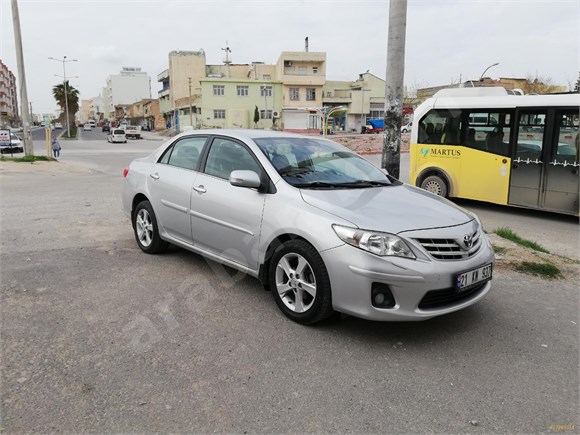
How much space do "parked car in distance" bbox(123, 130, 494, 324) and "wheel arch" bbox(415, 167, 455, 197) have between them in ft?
19.7

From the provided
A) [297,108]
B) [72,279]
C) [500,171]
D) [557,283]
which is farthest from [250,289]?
[297,108]

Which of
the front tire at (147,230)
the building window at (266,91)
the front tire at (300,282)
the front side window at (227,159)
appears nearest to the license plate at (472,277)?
the front tire at (300,282)

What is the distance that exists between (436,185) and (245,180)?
7710 mm

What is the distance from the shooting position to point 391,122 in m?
7.23

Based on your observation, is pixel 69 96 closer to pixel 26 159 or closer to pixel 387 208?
pixel 26 159

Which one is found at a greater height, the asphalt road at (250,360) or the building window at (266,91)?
the building window at (266,91)

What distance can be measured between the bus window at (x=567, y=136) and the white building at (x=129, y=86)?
13907 cm

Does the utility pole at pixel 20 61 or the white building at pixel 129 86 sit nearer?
the utility pole at pixel 20 61

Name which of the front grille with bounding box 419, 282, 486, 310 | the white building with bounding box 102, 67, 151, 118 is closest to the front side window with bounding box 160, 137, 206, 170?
the front grille with bounding box 419, 282, 486, 310

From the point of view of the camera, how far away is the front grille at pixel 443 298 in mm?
3379

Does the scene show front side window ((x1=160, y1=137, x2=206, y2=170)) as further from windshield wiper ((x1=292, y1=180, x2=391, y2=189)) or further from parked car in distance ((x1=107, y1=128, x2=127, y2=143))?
parked car in distance ((x1=107, y1=128, x2=127, y2=143))

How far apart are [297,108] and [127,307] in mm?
57740

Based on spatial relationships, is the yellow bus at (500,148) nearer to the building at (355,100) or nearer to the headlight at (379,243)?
the headlight at (379,243)

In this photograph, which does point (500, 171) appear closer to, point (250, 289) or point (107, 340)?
point (250, 289)
